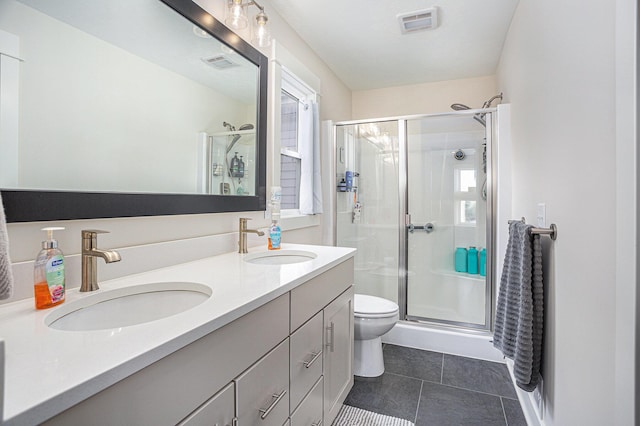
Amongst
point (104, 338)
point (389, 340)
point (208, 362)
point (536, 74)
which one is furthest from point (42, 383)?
point (389, 340)

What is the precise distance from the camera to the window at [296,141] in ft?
7.52

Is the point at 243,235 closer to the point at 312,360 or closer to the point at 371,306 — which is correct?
the point at 312,360

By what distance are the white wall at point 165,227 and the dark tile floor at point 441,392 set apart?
1.08m

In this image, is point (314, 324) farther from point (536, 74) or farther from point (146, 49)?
point (536, 74)

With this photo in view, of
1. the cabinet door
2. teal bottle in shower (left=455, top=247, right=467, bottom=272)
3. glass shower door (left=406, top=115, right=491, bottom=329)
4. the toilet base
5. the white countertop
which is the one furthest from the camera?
teal bottle in shower (left=455, top=247, right=467, bottom=272)

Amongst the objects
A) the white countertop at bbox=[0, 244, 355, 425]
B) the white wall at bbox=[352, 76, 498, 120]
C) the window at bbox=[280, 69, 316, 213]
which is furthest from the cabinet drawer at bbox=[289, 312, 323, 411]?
the white wall at bbox=[352, 76, 498, 120]

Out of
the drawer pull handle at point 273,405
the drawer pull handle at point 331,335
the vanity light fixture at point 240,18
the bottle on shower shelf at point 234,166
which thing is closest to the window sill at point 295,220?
the bottle on shower shelf at point 234,166

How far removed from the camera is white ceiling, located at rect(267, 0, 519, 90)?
1966 mm

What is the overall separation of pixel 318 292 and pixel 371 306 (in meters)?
0.94

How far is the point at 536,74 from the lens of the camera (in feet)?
4.97

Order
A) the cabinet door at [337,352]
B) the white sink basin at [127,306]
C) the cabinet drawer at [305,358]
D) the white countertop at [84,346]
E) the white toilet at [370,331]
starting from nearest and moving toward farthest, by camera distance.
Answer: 1. the white countertop at [84,346]
2. the white sink basin at [127,306]
3. the cabinet drawer at [305,358]
4. the cabinet door at [337,352]
5. the white toilet at [370,331]

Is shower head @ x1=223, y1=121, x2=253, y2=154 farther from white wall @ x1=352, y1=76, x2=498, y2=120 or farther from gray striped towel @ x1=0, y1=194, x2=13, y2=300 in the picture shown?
white wall @ x1=352, y1=76, x2=498, y2=120

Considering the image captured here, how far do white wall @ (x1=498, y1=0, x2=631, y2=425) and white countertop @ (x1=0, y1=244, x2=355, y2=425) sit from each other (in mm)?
922

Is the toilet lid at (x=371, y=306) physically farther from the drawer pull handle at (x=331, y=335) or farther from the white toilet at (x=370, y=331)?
the drawer pull handle at (x=331, y=335)
